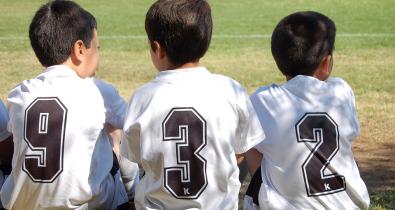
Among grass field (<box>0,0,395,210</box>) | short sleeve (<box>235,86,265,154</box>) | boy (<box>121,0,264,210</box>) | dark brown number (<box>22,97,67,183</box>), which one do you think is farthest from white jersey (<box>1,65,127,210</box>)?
grass field (<box>0,0,395,210</box>)

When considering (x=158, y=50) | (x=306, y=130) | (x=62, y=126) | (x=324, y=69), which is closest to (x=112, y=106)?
(x=62, y=126)

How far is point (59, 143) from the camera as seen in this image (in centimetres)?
353

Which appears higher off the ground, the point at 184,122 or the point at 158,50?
the point at 158,50

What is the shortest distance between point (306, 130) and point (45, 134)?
1124mm

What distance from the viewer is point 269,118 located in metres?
3.71

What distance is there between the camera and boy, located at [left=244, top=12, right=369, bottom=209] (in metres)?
3.63

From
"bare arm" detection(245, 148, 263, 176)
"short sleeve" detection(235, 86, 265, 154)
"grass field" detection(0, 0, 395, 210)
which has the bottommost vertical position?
"grass field" detection(0, 0, 395, 210)

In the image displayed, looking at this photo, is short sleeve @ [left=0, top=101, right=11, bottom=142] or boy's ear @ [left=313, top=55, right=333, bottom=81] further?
short sleeve @ [left=0, top=101, right=11, bottom=142]

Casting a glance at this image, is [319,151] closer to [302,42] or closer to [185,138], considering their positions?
[302,42]

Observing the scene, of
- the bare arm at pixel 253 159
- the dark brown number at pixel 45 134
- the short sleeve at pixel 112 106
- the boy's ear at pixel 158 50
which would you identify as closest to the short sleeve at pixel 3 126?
the dark brown number at pixel 45 134

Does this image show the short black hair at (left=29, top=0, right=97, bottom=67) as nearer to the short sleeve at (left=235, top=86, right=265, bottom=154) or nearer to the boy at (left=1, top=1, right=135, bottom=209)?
the boy at (left=1, top=1, right=135, bottom=209)

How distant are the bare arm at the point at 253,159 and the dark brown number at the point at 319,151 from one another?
294 millimetres

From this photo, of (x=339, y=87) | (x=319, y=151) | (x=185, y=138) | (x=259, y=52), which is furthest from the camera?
(x=259, y=52)

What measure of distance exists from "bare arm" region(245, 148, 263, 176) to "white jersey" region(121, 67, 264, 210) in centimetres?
41
